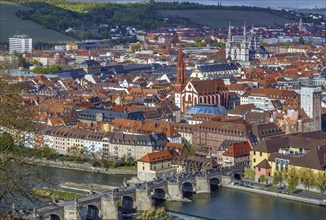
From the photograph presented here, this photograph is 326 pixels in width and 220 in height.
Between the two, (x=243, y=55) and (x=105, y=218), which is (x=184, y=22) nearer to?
(x=243, y=55)

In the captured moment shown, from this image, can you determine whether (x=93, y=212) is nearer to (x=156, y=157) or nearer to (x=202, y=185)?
(x=202, y=185)

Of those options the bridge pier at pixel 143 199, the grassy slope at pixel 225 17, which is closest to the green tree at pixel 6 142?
the bridge pier at pixel 143 199

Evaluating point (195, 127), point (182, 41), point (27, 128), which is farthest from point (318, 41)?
point (27, 128)

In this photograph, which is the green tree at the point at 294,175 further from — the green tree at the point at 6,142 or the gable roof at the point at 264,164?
the green tree at the point at 6,142

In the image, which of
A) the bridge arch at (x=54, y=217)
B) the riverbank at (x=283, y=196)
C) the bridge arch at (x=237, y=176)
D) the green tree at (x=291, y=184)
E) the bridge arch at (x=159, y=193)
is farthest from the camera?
the bridge arch at (x=237, y=176)

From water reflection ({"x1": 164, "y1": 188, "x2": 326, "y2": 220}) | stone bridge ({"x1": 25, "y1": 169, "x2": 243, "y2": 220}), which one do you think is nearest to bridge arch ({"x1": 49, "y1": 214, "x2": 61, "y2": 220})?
stone bridge ({"x1": 25, "y1": 169, "x2": 243, "y2": 220})

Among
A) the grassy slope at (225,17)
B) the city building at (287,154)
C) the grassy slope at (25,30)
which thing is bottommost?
the city building at (287,154)

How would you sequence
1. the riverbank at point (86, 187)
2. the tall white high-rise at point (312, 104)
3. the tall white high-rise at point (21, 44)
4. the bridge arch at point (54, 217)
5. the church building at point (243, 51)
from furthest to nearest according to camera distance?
1. the tall white high-rise at point (21, 44)
2. the church building at point (243, 51)
3. the tall white high-rise at point (312, 104)
4. the riverbank at point (86, 187)
5. the bridge arch at point (54, 217)

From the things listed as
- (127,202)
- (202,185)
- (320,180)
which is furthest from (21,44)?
(320,180)
